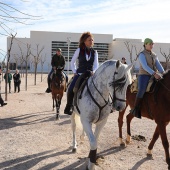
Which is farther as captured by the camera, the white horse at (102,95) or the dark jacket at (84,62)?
the dark jacket at (84,62)

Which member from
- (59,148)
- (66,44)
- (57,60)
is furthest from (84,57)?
(66,44)

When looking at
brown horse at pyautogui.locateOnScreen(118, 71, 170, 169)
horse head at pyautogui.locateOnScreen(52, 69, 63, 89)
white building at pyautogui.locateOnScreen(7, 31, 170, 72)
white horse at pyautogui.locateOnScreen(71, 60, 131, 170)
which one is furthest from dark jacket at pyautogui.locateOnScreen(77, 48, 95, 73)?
→ white building at pyautogui.locateOnScreen(7, 31, 170, 72)

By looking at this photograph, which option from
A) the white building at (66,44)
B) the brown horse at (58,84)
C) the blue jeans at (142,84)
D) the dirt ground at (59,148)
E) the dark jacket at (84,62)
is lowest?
the dirt ground at (59,148)

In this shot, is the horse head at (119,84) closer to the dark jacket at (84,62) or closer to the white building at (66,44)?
the dark jacket at (84,62)

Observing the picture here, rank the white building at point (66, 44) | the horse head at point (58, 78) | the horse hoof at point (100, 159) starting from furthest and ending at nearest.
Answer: the white building at point (66, 44) → the horse head at point (58, 78) → the horse hoof at point (100, 159)

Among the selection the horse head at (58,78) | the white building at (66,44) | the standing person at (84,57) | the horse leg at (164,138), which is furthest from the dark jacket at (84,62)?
the white building at (66,44)

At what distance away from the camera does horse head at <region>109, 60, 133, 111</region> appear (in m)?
4.32

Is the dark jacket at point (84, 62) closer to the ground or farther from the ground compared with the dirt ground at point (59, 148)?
farther from the ground

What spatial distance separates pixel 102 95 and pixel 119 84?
0.62m

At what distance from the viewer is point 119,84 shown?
4309 mm

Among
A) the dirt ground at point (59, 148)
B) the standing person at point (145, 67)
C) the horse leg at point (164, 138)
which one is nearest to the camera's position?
the horse leg at point (164, 138)

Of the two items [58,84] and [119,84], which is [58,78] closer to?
→ [58,84]

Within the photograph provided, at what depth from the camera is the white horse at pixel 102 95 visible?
4359 millimetres

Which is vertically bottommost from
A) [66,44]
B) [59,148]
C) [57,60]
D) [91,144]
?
[59,148]
